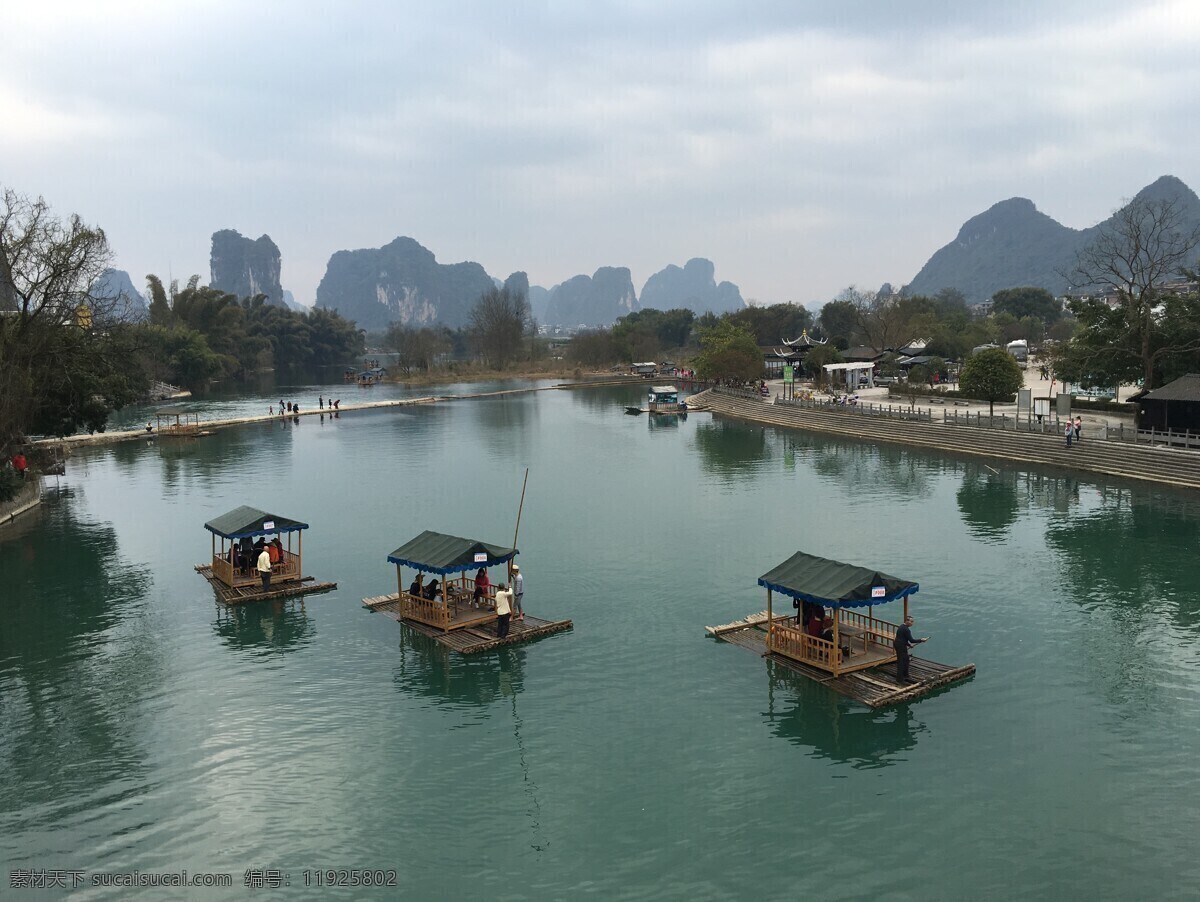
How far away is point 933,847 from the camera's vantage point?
13.1 meters

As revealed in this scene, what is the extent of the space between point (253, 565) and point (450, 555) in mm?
8663

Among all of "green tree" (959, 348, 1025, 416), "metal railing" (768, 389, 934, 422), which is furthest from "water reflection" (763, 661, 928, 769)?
"green tree" (959, 348, 1025, 416)

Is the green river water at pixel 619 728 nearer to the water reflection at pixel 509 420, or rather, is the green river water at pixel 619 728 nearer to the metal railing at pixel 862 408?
the metal railing at pixel 862 408

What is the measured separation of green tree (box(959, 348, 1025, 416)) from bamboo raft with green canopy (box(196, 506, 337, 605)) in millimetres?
49580

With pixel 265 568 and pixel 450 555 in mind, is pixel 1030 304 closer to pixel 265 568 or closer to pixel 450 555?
pixel 450 555

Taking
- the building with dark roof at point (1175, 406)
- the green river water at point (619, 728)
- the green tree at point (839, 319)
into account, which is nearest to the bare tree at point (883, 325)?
the green tree at point (839, 319)

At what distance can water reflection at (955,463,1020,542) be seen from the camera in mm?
34375

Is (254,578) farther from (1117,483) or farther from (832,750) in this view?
(1117,483)

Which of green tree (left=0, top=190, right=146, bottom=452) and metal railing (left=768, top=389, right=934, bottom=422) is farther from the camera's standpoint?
metal railing (left=768, top=389, right=934, bottom=422)

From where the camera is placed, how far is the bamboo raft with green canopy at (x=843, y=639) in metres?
18.3

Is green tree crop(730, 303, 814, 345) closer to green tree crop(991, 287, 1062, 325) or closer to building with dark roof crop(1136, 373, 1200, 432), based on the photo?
green tree crop(991, 287, 1062, 325)

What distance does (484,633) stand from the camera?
2195 centimetres

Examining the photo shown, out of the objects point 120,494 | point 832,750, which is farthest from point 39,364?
point 832,750

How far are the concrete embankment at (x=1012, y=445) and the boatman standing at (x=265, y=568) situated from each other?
1551 inches
